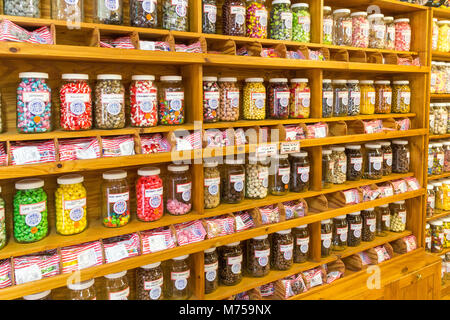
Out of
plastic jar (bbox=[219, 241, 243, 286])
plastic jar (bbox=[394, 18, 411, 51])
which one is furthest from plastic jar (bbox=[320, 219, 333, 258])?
plastic jar (bbox=[394, 18, 411, 51])

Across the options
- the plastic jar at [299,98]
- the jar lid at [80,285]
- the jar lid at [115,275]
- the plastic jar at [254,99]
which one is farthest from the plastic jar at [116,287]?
the plastic jar at [299,98]

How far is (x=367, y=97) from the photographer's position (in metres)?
2.55

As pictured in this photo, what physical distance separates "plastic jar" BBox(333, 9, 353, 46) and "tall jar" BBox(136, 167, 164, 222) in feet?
4.70

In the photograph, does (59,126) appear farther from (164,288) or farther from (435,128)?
(435,128)

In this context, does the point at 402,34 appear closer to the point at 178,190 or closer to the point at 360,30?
the point at 360,30

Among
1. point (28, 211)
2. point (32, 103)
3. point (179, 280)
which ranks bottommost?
point (179, 280)

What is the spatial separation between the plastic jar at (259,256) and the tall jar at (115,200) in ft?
2.34

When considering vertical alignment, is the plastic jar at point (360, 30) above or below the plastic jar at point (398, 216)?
above

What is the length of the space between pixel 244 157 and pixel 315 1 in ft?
3.16

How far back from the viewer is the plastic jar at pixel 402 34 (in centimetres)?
271

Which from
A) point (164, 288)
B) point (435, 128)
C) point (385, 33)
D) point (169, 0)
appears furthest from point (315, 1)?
point (164, 288)

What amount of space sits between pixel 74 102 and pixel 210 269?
101 centimetres

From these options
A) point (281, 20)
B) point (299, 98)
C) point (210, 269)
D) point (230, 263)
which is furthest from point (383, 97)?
point (210, 269)

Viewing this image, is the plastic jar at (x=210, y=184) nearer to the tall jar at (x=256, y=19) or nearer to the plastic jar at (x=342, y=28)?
the tall jar at (x=256, y=19)
